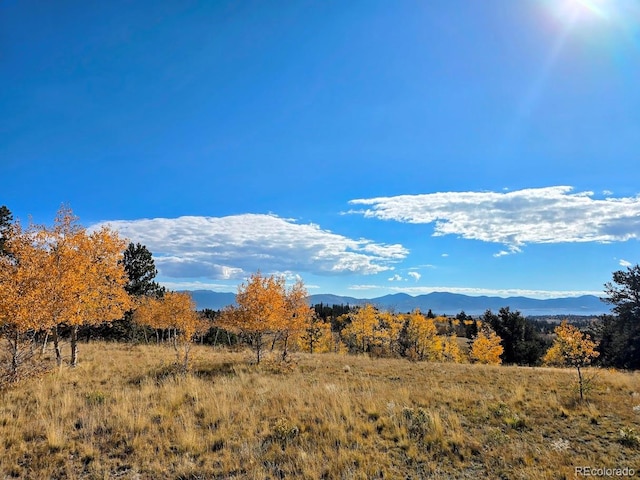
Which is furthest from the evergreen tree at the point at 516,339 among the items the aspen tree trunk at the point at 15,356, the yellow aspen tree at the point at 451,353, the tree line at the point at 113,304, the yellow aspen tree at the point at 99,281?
the aspen tree trunk at the point at 15,356

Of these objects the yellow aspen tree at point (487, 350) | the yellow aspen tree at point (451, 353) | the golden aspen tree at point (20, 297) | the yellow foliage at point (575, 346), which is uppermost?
the golden aspen tree at point (20, 297)

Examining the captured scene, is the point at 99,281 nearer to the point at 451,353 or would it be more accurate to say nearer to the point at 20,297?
the point at 20,297

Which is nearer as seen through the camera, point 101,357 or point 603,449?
point 603,449

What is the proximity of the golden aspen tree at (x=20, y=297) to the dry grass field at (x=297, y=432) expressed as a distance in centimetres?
171

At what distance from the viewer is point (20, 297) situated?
1182 cm

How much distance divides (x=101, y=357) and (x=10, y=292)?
12141 millimetres

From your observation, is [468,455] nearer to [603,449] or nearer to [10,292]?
[603,449]

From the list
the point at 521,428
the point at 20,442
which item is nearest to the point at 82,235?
the point at 20,442

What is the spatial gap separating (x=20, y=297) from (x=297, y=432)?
10396 millimetres

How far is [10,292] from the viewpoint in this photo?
1167 centimetres

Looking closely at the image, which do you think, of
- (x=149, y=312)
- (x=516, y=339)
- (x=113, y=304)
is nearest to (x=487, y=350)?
(x=516, y=339)

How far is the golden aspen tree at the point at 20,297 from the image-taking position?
11695 mm

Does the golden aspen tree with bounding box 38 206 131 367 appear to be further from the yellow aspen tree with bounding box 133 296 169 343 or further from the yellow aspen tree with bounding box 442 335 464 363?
the yellow aspen tree with bounding box 442 335 464 363

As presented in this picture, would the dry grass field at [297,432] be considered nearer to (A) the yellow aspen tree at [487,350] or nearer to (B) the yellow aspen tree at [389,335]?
(A) the yellow aspen tree at [487,350]
